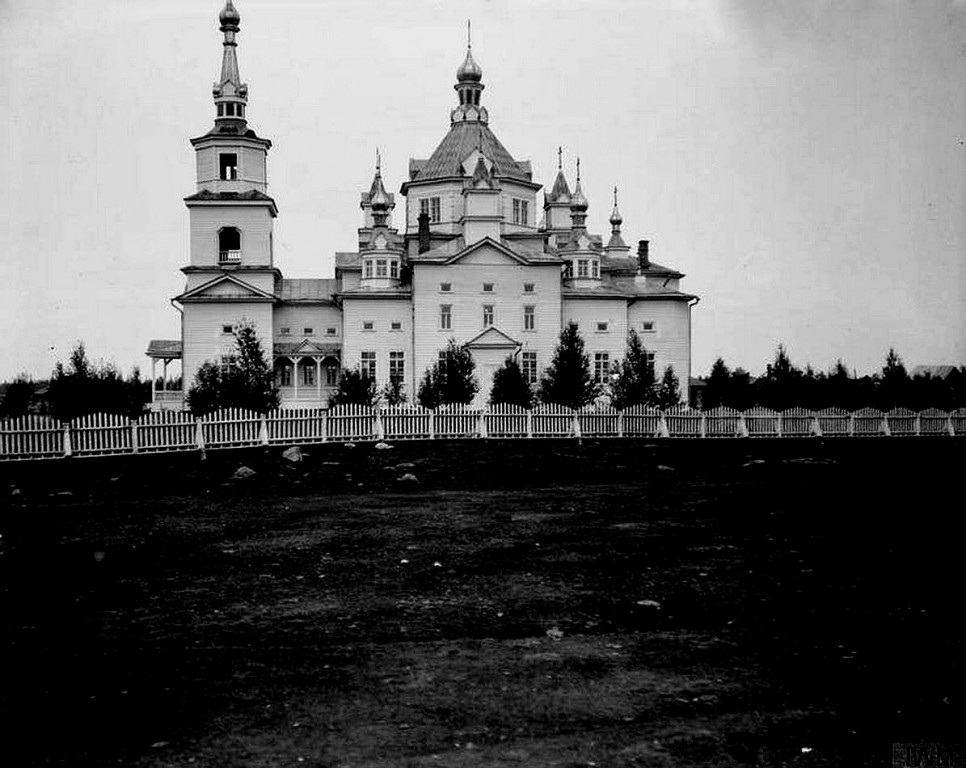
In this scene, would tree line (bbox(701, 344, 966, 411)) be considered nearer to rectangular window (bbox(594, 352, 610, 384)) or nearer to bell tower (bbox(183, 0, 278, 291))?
rectangular window (bbox(594, 352, 610, 384))

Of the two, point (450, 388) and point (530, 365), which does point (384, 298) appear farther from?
point (450, 388)

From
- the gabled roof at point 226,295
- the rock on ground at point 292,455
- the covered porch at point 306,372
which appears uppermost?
the gabled roof at point 226,295

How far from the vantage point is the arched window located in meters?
55.9

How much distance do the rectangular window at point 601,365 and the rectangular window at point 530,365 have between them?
3671 mm

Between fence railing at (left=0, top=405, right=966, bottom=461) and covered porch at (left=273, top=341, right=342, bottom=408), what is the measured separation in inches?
856

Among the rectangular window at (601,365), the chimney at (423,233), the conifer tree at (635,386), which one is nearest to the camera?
the conifer tree at (635,386)

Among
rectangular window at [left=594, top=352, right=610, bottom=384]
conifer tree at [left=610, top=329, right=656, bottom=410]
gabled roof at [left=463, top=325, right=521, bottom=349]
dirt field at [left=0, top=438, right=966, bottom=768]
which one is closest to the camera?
dirt field at [left=0, top=438, right=966, bottom=768]

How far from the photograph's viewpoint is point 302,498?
1875 centimetres

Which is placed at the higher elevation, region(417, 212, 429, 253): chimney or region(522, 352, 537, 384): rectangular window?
region(417, 212, 429, 253): chimney

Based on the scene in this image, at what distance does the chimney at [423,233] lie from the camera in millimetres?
58750

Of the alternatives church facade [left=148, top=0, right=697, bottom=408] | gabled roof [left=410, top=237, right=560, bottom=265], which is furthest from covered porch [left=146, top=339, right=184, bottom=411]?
gabled roof [left=410, top=237, right=560, bottom=265]

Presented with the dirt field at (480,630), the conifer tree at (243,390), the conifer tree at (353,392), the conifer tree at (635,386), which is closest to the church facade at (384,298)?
the conifer tree at (635,386)

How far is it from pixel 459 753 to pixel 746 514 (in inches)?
434

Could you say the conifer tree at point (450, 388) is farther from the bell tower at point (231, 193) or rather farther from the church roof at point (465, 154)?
the church roof at point (465, 154)
